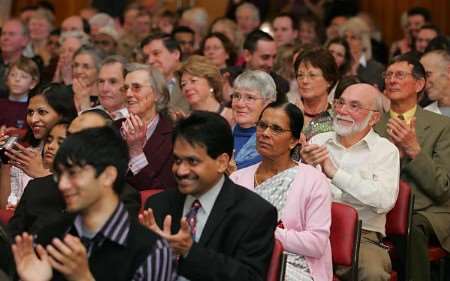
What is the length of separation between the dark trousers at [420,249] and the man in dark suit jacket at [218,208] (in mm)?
1842

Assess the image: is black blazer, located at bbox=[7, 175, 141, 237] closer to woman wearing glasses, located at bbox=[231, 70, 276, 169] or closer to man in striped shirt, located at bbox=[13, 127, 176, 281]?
man in striped shirt, located at bbox=[13, 127, 176, 281]

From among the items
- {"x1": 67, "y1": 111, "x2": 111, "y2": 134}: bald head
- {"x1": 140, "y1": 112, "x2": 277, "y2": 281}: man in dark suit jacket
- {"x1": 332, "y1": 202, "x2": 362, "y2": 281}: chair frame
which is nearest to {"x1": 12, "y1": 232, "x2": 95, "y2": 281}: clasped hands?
{"x1": 140, "y1": 112, "x2": 277, "y2": 281}: man in dark suit jacket

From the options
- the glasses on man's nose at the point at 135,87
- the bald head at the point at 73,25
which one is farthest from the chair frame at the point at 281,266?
the bald head at the point at 73,25

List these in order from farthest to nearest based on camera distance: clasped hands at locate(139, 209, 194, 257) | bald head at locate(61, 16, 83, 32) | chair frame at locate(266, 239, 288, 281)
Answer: bald head at locate(61, 16, 83, 32)
chair frame at locate(266, 239, 288, 281)
clasped hands at locate(139, 209, 194, 257)

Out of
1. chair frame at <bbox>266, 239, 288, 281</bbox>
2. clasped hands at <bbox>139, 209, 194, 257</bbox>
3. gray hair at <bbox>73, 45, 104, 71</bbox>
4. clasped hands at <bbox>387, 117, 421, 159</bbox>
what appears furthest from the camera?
gray hair at <bbox>73, 45, 104, 71</bbox>

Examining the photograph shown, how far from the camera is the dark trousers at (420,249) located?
5672 mm

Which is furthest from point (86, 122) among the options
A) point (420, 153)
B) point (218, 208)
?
point (420, 153)

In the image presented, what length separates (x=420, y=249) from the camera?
5.73 metres

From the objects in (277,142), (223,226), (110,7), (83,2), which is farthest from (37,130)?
(83,2)

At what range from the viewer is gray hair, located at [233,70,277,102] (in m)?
5.99

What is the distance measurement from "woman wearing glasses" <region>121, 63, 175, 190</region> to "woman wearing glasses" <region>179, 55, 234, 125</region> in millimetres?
313

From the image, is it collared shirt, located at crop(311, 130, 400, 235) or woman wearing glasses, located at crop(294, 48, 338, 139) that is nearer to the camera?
collared shirt, located at crop(311, 130, 400, 235)

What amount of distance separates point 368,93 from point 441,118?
70 cm

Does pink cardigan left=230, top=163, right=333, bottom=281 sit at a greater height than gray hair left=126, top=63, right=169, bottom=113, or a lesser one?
lesser
